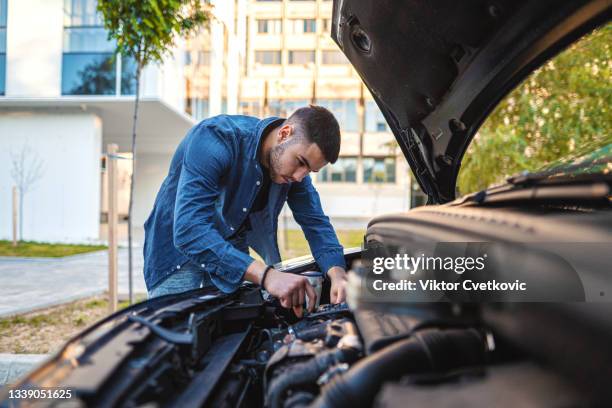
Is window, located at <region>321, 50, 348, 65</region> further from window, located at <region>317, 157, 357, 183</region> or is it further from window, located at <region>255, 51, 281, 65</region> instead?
window, located at <region>317, 157, 357, 183</region>

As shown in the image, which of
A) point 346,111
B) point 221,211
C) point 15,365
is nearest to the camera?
point 221,211

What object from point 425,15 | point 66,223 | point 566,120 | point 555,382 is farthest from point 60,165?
point 555,382

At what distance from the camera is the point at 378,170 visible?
27.1 metres

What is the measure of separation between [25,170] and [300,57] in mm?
19353

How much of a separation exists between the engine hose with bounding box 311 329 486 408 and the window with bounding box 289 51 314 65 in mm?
27149

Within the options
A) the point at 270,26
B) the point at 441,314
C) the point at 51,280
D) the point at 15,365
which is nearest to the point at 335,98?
the point at 270,26

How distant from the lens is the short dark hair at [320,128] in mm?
1809

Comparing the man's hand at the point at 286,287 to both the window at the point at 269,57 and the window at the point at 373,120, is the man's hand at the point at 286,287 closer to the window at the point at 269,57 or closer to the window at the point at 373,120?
the window at the point at 269,57

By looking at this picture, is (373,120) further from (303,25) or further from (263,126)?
(263,126)

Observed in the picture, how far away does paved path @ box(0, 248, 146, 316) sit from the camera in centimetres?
496

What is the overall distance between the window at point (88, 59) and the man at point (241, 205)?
8060 mm

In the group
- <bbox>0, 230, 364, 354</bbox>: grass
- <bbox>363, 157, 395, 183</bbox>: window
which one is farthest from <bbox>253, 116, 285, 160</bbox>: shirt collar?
<bbox>363, 157, 395, 183</bbox>: window

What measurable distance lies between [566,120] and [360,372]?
19.8 feet

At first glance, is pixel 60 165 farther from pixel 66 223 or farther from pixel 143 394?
pixel 143 394
